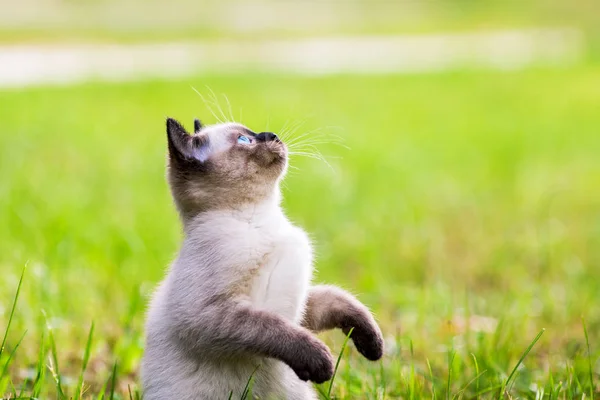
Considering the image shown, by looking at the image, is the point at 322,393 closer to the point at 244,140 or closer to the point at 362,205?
the point at 244,140

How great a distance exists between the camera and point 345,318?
3055 mm

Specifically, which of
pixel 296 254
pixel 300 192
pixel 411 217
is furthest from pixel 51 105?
pixel 296 254

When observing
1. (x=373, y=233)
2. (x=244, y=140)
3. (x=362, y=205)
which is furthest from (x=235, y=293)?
(x=362, y=205)

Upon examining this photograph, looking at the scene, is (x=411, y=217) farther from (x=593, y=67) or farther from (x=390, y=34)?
(x=390, y=34)

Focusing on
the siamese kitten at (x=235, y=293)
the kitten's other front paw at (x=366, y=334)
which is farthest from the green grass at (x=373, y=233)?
the siamese kitten at (x=235, y=293)

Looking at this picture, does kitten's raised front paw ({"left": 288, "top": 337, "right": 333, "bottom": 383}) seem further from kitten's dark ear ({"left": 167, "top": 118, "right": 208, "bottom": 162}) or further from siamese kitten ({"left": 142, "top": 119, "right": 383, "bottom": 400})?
kitten's dark ear ({"left": 167, "top": 118, "right": 208, "bottom": 162})

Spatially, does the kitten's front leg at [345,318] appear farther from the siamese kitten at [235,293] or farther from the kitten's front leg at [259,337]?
the kitten's front leg at [259,337]

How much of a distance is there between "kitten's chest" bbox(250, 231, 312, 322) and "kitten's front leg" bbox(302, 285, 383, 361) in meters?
0.21

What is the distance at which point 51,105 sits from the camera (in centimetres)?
1030

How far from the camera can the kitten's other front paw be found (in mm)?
3043

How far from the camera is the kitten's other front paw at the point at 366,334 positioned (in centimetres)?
304

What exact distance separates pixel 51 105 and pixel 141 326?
21.2 feet

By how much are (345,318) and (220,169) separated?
0.67 metres

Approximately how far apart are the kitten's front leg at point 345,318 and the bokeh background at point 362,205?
0.65 feet
